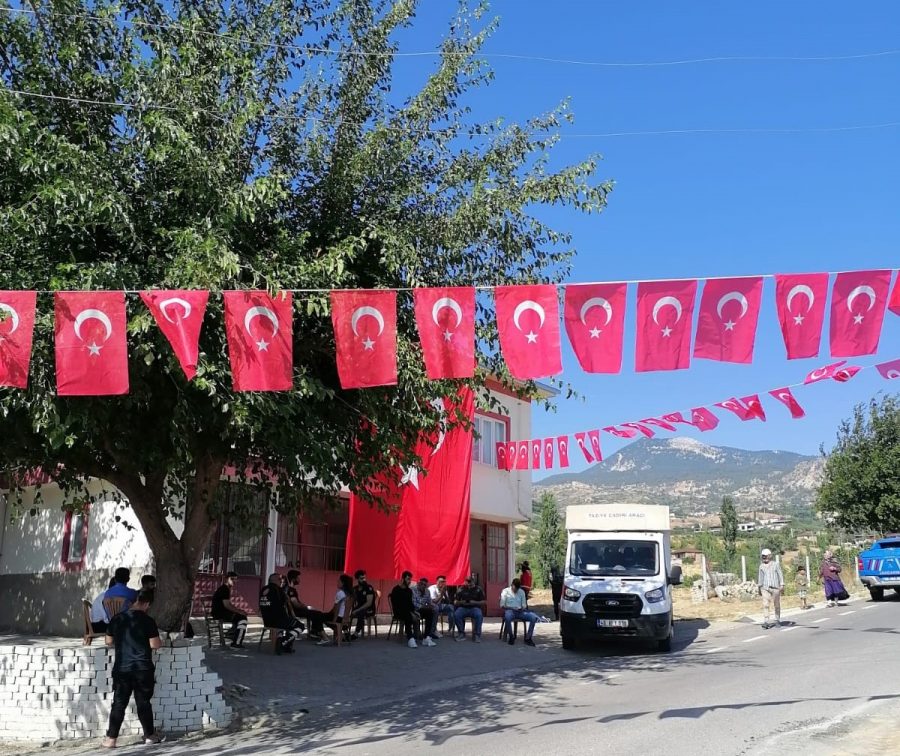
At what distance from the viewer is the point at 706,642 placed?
A: 1780cm

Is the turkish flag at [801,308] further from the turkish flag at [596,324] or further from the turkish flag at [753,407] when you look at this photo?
the turkish flag at [753,407]

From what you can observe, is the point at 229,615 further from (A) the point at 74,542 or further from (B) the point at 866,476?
(B) the point at 866,476

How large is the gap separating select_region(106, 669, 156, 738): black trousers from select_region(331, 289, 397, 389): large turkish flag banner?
3.69 metres

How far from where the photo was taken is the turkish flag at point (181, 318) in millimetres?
8297

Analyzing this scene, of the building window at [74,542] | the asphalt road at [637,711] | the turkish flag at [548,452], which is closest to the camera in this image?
the asphalt road at [637,711]

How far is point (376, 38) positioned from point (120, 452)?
600 centimetres

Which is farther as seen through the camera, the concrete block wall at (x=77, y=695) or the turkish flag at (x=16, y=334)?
the concrete block wall at (x=77, y=695)

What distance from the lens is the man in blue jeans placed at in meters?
18.1

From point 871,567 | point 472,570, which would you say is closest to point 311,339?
point 472,570

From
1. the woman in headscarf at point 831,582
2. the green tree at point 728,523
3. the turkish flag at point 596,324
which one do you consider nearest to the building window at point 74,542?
the turkish flag at point 596,324

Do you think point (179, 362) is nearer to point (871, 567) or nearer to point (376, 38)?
point (376, 38)

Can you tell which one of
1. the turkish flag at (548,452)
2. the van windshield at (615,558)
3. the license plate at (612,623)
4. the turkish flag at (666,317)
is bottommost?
the license plate at (612,623)

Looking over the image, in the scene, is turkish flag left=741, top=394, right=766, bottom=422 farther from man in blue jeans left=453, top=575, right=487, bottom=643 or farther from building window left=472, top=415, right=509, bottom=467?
building window left=472, top=415, right=509, bottom=467

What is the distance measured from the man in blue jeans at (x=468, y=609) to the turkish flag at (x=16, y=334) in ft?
38.4
